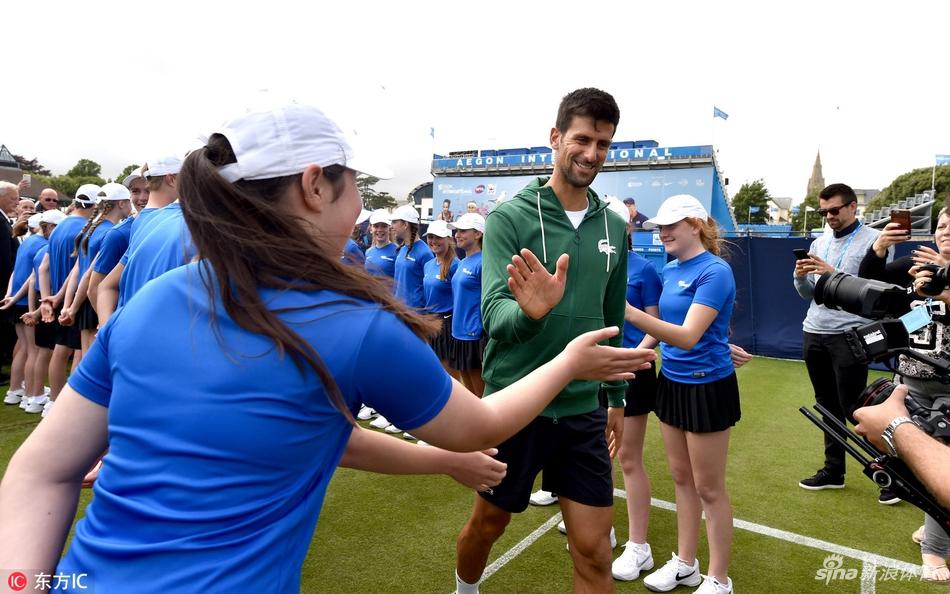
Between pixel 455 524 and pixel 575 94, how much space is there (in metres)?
3.00

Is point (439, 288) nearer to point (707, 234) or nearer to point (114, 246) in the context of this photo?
point (114, 246)

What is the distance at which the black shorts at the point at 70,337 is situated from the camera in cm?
602

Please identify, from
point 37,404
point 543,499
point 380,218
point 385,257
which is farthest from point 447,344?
point 37,404

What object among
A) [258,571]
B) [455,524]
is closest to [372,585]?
[455,524]

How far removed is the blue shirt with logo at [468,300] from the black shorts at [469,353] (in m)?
0.05

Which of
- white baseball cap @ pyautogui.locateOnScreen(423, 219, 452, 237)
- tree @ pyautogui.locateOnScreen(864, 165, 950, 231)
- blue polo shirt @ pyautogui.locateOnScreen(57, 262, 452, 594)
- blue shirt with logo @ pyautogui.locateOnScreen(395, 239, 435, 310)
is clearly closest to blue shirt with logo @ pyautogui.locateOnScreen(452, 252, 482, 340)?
white baseball cap @ pyautogui.locateOnScreen(423, 219, 452, 237)

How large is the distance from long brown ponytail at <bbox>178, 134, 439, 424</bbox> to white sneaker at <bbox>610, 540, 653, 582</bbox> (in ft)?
9.71

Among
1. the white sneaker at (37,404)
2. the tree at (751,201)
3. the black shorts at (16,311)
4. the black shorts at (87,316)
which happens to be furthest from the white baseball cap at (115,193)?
the tree at (751,201)

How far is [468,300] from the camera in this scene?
5918 mm

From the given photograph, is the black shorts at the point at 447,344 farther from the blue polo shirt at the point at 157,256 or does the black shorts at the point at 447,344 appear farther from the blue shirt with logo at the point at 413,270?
the blue polo shirt at the point at 157,256

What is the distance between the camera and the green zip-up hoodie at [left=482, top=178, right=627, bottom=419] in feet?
8.13

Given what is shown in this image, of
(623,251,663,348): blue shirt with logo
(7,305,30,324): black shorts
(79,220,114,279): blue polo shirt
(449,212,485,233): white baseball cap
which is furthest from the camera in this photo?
(7,305,30,324): black shorts

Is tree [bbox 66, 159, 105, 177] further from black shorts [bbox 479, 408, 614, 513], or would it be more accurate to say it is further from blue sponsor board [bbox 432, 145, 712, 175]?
black shorts [bbox 479, 408, 614, 513]

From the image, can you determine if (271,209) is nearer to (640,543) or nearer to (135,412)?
(135,412)
